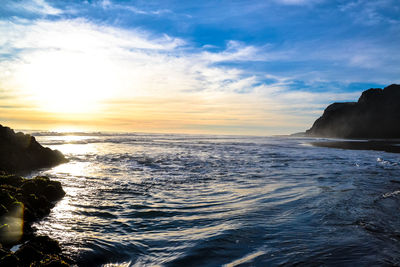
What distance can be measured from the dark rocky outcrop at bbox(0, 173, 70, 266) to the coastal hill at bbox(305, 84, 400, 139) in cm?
10997

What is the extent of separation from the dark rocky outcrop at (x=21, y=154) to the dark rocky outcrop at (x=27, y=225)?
7.26 meters

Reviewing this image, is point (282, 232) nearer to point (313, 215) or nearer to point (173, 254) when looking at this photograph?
point (313, 215)

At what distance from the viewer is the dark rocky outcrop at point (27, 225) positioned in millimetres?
3588

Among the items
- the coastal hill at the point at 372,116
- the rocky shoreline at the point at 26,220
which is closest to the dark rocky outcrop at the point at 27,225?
the rocky shoreline at the point at 26,220

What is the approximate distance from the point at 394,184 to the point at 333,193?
396 centimetres

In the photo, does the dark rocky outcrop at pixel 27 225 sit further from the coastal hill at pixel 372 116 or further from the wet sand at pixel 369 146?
the coastal hill at pixel 372 116

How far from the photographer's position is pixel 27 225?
17.2 feet

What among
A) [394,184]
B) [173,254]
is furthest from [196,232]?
[394,184]

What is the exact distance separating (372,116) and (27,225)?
374 feet

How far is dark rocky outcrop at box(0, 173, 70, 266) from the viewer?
3.59 m

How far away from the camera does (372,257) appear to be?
428 centimetres

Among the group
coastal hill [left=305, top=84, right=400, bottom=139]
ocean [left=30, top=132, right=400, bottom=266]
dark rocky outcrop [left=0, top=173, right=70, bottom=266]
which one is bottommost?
ocean [left=30, top=132, right=400, bottom=266]

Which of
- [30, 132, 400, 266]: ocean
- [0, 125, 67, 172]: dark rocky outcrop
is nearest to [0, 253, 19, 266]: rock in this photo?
[30, 132, 400, 266]: ocean

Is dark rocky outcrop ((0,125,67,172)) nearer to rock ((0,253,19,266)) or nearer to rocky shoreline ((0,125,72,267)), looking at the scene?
rocky shoreline ((0,125,72,267))
